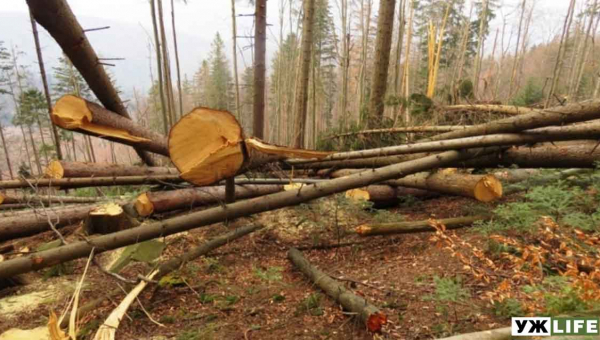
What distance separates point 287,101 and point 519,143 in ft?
58.9

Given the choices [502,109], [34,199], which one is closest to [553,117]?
[502,109]

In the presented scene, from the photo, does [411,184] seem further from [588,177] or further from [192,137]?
[192,137]

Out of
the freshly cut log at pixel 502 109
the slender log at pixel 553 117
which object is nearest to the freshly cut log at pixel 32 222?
the slender log at pixel 553 117

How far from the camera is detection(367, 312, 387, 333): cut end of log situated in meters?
2.23

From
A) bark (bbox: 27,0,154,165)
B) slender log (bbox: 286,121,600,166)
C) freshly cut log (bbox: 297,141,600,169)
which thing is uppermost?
bark (bbox: 27,0,154,165)

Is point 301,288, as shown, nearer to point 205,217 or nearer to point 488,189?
point 205,217

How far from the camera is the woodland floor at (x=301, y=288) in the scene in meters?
2.42

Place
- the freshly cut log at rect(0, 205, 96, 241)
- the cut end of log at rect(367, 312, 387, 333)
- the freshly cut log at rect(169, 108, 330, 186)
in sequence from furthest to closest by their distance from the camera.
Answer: the freshly cut log at rect(0, 205, 96, 241) → the freshly cut log at rect(169, 108, 330, 186) → the cut end of log at rect(367, 312, 387, 333)

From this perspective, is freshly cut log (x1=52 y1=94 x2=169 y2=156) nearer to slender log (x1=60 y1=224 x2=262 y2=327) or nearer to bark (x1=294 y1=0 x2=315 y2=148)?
slender log (x1=60 y1=224 x2=262 y2=327)

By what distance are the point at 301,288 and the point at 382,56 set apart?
536 centimetres

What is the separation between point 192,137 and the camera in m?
2.63

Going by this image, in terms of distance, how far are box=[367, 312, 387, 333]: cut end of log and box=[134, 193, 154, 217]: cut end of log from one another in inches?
140

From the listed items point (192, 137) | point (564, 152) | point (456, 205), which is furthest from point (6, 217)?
point (564, 152)

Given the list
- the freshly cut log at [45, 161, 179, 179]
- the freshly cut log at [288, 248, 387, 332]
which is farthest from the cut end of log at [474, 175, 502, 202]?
the freshly cut log at [45, 161, 179, 179]
